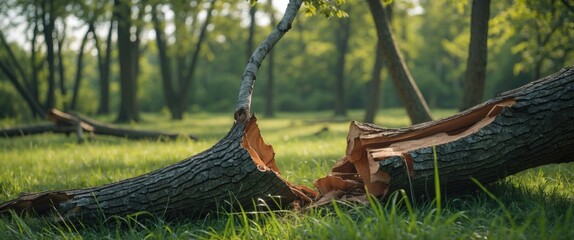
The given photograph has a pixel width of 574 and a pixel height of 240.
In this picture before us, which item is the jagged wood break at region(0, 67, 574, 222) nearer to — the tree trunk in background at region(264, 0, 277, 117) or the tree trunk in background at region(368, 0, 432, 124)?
the tree trunk in background at region(368, 0, 432, 124)

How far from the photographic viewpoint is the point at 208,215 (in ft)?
12.4

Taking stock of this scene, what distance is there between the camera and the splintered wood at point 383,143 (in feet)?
11.8

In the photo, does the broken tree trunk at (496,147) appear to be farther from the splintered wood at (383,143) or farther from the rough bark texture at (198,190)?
the rough bark texture at (198,190)

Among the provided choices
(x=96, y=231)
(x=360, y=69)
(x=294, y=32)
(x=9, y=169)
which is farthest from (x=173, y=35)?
(x=96, y=231)

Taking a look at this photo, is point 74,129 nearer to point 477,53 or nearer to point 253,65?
point 253,65

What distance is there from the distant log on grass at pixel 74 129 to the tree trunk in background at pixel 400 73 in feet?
16.3

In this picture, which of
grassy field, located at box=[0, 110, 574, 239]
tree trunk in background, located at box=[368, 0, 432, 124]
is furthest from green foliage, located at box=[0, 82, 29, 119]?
tree trunk in background, located at box=[368, 0, 432, 124]

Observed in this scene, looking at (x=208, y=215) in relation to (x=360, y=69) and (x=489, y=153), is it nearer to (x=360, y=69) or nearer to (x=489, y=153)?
(x=489, y=153)

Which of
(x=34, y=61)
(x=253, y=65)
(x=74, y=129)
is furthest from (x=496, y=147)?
(x=34, y=61)

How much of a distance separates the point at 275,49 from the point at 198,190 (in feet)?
129

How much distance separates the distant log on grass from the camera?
10727 millimetres

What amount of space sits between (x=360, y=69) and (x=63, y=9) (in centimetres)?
2187

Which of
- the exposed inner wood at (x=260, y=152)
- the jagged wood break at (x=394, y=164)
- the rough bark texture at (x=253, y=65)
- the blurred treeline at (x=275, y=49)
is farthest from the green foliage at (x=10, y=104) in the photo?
the exposed inner wood at (x=260, y=152)

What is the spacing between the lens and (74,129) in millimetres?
10781
